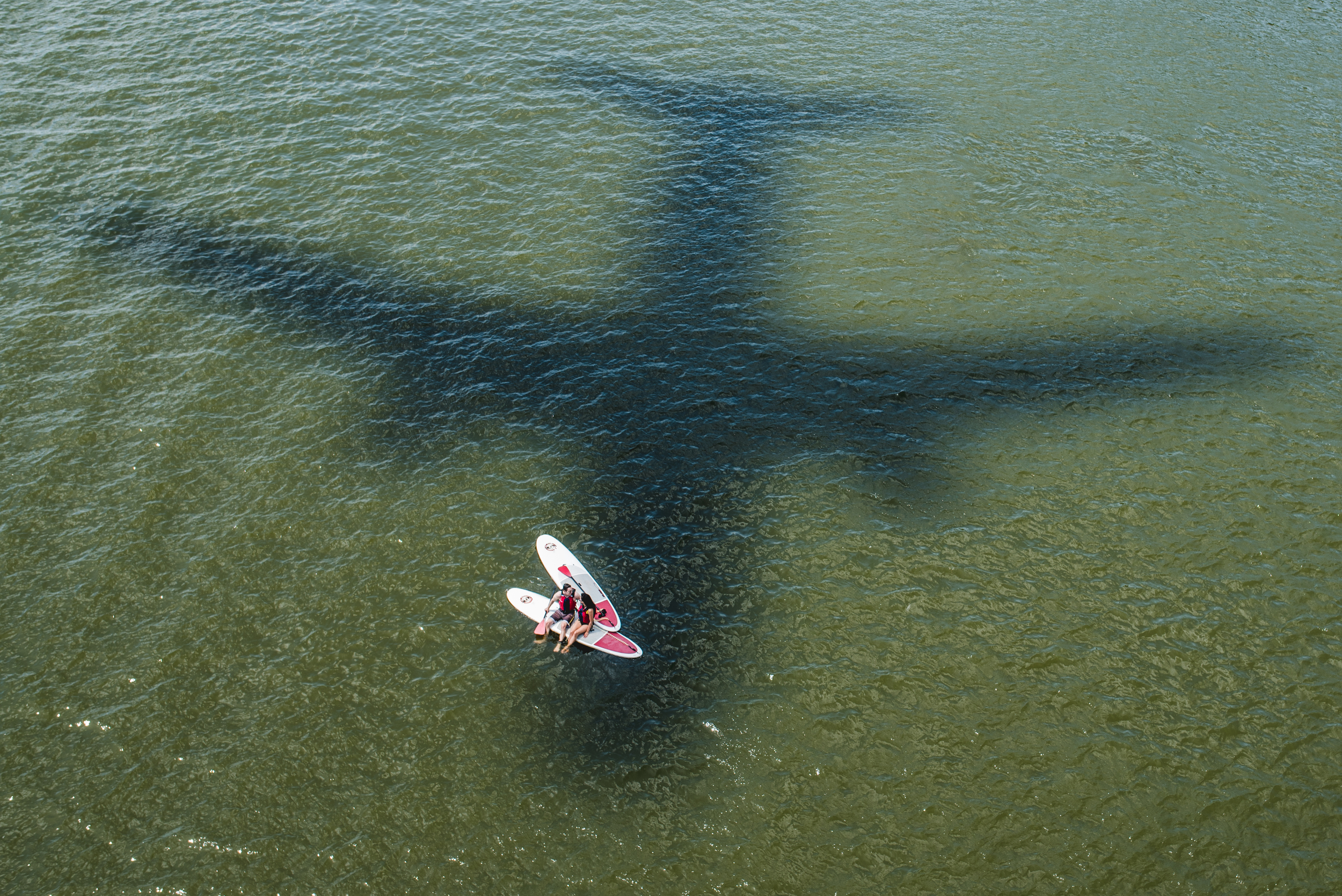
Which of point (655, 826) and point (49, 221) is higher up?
point (49, 221)

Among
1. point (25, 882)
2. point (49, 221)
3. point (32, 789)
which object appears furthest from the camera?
point (49, 221)

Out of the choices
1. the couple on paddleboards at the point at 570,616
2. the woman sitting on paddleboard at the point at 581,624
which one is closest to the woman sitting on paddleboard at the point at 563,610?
the couple on paddleboards at the point at 570,616

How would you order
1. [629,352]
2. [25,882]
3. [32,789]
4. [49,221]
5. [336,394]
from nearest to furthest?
[25,882] → [32,789] → [336,394] → [629,352] → [49,221]

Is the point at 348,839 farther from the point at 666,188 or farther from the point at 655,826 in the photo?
the point at 666,188

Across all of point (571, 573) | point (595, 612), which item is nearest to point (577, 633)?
point (595, 612)

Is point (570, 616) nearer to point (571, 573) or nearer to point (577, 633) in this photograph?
point (577, 633)

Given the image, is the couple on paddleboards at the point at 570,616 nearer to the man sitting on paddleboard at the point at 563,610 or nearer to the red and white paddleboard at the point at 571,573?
the man sitting on paddleboard at the point at 563,610

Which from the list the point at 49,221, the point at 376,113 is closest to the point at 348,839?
the point at 49,221

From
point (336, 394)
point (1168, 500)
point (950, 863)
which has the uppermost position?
point (336, 394)
